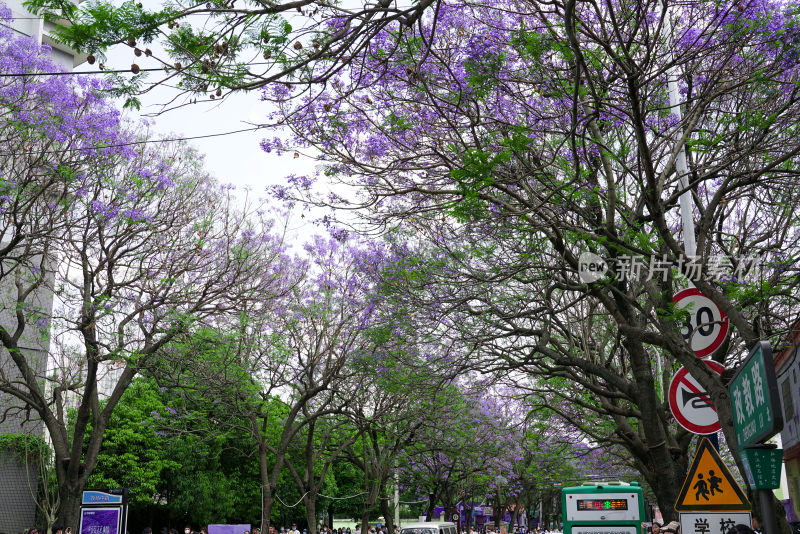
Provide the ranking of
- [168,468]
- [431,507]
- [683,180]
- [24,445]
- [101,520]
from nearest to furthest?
[683,180] < [101,520] < [24,445] < [168,468] < [431,507]

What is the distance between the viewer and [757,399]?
2811mm

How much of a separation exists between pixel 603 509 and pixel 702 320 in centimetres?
757

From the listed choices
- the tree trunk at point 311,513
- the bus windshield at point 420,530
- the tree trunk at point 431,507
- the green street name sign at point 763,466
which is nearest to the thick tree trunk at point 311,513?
the tree trunk at point 311,513

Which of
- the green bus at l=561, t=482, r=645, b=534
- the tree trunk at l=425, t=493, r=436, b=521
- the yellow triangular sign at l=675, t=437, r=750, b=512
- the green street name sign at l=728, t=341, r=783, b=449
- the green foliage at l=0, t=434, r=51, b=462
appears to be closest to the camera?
the green street name sign at l=728, t=341, r=783, b=449

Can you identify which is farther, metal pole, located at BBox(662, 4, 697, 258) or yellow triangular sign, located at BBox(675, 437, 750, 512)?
metal pole, located at BBox(662, 4, 697, 258)

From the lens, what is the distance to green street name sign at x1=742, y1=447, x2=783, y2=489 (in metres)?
2.96

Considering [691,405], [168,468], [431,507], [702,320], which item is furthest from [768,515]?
[431,507]

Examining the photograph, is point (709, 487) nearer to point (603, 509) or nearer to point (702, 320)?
point (702, 320)

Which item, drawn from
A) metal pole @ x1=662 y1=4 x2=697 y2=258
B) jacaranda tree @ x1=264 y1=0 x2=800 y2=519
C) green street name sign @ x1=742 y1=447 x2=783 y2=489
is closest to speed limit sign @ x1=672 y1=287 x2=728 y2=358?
jacaranda tree @ x1=264 y1=0 x2=800 y2=519

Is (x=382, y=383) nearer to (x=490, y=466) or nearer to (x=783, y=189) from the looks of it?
(x=783, y=189)

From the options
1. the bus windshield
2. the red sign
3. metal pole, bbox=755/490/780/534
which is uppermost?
the red sign

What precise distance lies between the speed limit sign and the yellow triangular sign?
5.97 feet

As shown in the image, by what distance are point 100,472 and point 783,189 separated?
2725 cm

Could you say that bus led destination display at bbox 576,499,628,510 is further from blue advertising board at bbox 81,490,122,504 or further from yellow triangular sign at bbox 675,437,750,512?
yellow triangular sign at bbox 675,437,750,512
